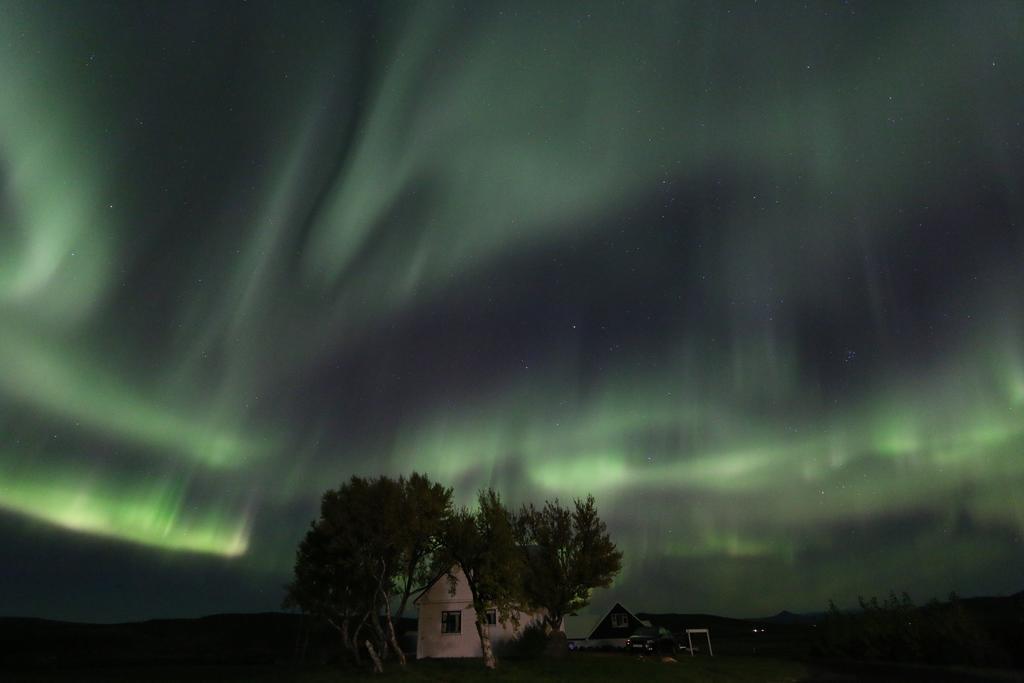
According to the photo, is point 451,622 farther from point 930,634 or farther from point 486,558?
point 930,634

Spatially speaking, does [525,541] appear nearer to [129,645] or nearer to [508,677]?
[508,677]

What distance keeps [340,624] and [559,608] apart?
55.9 ft

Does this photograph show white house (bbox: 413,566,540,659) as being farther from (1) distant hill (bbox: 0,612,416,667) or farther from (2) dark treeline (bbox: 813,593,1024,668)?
(1) distant hill (bbox: 0,612,416,667)

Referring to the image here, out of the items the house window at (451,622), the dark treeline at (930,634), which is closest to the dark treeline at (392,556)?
the house window at (451,622)

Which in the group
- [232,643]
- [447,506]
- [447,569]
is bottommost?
[232,643]

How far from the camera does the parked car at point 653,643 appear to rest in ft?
205

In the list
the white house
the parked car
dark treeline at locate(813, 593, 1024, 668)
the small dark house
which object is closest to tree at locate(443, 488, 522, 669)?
the white house

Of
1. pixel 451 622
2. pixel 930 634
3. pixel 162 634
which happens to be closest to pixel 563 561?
pixel 451 622

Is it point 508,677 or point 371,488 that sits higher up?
point 371,488

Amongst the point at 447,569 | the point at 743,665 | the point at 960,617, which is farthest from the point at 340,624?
the point at 960,617

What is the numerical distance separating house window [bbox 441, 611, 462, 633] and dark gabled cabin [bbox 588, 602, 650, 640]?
30.7m

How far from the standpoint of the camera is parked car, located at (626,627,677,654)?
62.3 metres

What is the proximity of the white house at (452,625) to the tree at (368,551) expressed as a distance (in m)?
9.76

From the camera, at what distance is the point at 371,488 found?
43062mm
